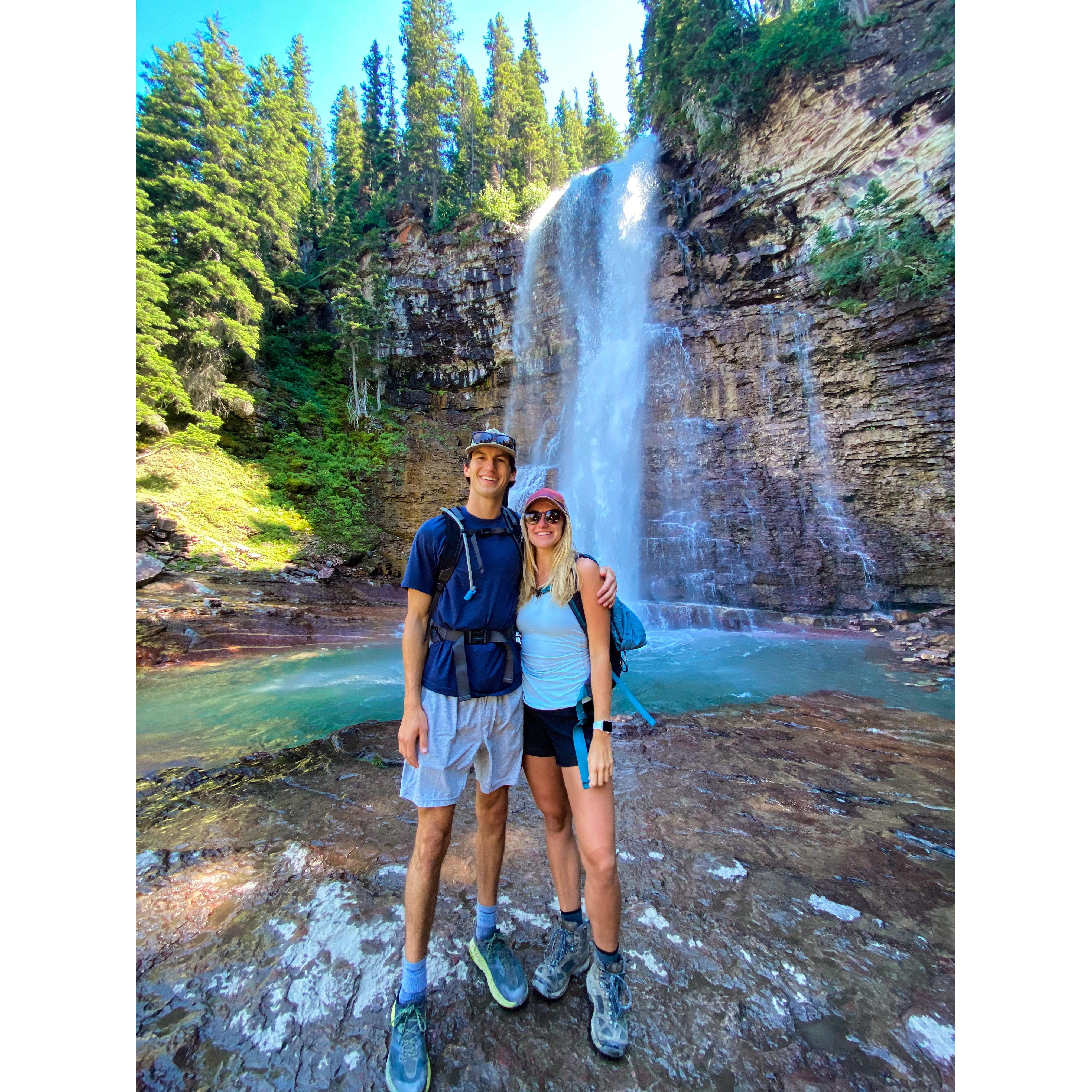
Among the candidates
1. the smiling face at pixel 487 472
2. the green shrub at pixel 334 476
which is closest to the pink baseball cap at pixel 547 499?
the smiling face at pixel 487 472

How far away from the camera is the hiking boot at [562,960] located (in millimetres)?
1737

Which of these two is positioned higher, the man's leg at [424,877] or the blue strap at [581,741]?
the blue strap at [581,741]

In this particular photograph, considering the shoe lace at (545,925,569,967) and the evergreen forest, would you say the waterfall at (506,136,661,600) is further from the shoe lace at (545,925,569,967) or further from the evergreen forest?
the shoe lace at (545,925,569,967)

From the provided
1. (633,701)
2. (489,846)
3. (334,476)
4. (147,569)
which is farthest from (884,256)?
(147,569)

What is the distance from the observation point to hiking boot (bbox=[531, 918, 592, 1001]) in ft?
5.70

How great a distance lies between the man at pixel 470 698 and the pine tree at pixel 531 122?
27682 mm

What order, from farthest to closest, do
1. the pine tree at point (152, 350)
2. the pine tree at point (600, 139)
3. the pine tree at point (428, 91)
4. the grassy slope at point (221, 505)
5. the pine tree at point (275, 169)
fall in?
the pine tree at point (600, 139)
the pine tree at point (428, 91)
the pine tree at point (275, 169)
the pine tree at point (152, 350)
the grassy slope at point (221, 505)

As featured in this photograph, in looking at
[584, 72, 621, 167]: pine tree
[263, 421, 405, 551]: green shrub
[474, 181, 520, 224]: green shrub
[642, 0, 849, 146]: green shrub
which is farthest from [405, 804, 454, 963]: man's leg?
[584, 72, 621, 167]: pine tree

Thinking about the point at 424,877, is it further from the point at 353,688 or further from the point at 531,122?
the point at 531,122

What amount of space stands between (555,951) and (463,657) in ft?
3.80

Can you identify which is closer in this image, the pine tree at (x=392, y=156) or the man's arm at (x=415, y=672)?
the man's arm at (x=415, y=672)

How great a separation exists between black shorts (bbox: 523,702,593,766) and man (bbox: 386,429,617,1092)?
1.8 inches

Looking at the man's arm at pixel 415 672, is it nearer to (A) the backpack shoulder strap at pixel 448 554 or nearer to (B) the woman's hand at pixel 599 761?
(A) the backpack shoulder strap at pixel 448 554

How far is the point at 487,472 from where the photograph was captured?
76.9 inches
